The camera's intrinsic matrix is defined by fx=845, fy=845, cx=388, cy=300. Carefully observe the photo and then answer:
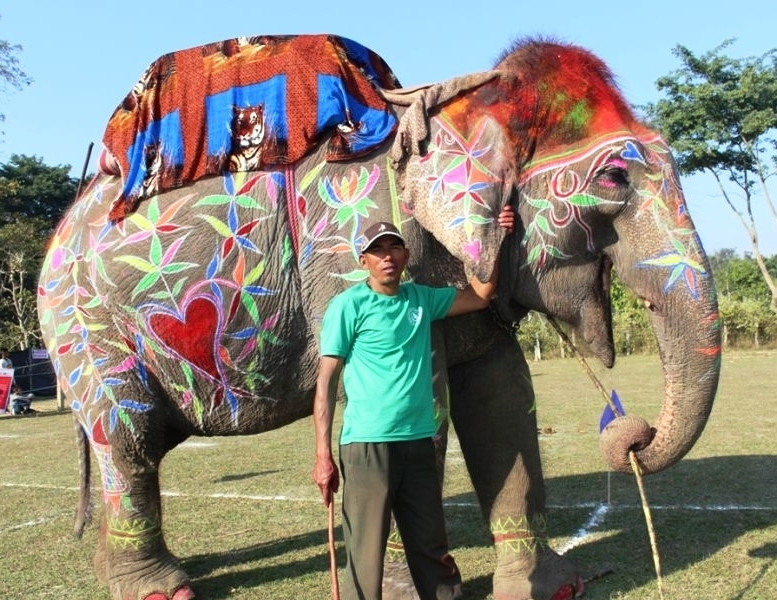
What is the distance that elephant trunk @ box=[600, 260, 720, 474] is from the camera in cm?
339

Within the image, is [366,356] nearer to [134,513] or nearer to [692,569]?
[134,513]

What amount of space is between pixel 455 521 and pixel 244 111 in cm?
317

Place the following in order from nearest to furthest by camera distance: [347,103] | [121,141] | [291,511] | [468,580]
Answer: [347,103], [121,141], [468,580], [291,511]

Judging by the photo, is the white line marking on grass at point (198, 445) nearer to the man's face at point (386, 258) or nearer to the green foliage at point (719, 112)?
the man's face at point (386, 258)

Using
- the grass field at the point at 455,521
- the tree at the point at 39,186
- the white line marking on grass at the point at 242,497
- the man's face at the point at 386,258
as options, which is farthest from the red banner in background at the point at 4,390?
the tree at the point at 39,186

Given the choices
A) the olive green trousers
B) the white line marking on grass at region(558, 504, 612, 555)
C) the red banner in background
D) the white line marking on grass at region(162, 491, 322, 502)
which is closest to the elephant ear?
the olive green trousers

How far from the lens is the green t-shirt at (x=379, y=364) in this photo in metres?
3.10

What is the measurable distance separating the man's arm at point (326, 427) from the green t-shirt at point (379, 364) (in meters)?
0.06

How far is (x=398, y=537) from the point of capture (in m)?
3.83

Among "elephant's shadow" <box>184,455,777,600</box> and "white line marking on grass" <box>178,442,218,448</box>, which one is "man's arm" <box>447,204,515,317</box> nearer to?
"elephant's shadow" <box>184,455,777,600</box>

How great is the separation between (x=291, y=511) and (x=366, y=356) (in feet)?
11.3

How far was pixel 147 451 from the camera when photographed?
165 inches

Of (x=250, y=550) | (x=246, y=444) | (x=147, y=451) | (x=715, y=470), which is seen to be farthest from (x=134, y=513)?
(x=246, y=444)

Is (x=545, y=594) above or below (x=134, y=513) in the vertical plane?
below
